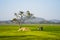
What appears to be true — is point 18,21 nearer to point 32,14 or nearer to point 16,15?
point 16,15

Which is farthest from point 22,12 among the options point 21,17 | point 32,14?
point 32,14

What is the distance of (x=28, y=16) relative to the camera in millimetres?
64062

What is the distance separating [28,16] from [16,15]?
5.06m

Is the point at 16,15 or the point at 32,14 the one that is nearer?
the point at 16,15

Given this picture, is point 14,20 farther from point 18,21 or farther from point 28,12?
point 28,12

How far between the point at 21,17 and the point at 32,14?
7.24 m

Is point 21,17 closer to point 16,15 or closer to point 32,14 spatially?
point 16,15

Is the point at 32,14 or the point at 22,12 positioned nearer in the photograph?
the point at 22,12

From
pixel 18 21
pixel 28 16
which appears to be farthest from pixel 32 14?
pixel 18 21

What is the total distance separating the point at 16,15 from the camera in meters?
61.0

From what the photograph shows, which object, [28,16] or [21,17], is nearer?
[21,17]

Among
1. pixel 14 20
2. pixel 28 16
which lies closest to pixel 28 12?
pixel 28 16

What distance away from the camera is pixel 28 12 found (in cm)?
6375

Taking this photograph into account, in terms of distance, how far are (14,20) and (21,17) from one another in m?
4.03
